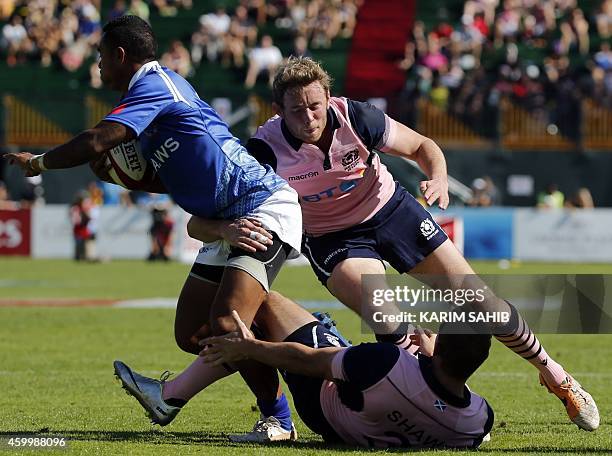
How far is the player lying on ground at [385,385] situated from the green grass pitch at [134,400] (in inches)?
7.2

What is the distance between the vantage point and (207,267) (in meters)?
7.27

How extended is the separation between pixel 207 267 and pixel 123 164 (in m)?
0.72

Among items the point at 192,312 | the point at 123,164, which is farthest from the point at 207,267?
the point at 123,164

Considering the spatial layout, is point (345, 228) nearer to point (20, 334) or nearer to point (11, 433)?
point (11, 433)

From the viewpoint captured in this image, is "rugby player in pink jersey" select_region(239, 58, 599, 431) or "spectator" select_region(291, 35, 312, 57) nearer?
"rugby player in pink jersey" select_region(239, 58, 599, 431)

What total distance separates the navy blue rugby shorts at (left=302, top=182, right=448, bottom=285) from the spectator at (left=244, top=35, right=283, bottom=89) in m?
24.6

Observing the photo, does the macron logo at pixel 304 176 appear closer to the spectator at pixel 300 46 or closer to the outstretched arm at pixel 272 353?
the outstretched arm at pixel 272 353

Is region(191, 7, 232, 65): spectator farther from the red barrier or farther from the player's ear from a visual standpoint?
the player's ear

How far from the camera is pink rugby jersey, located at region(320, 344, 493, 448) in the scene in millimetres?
6191

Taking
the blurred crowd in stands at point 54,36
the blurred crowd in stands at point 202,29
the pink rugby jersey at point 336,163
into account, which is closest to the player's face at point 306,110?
the pink rugby jersey at point 336,163

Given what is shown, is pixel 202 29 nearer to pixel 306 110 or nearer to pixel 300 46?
pixel 300 46

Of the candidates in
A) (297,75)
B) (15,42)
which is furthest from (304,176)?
(15,42)

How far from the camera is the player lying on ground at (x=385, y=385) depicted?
609 cm

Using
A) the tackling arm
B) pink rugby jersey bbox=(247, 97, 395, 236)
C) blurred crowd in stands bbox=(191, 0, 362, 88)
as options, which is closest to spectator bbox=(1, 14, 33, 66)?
blurred crowd in stands bbox=(191, 0, 362, 88)
